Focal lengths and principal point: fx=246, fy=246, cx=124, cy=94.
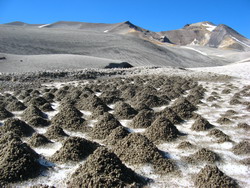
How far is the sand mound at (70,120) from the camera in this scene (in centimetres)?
593

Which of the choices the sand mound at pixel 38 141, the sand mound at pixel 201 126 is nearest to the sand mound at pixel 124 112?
the sand mound at pixel 201 126

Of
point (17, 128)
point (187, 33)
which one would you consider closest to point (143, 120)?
point (17, 128)

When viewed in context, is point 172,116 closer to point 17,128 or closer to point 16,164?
point 17,128

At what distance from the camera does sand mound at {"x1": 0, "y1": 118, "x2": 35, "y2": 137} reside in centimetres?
543

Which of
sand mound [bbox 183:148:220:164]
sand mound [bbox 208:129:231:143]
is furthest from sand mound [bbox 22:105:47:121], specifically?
sand mound [bbox 208:129:231:143]

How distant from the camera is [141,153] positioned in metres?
4.10

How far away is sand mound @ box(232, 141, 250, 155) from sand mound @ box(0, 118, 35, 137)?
169 inches

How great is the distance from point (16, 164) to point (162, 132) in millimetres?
2894

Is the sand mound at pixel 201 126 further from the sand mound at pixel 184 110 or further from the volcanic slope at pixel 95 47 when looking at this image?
the volcanic slope at pixel 95 47

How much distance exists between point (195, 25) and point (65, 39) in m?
76.9

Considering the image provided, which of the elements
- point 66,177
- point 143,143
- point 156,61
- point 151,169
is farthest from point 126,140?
point 156,61

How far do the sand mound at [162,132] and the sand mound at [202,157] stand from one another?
0.95 metres

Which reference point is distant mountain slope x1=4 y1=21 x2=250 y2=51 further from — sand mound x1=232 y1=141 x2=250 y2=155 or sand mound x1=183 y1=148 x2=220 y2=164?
sand mound x1=183 y1=148 x2=220 y2=164

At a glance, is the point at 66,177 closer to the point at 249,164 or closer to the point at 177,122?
the point at 249,164
